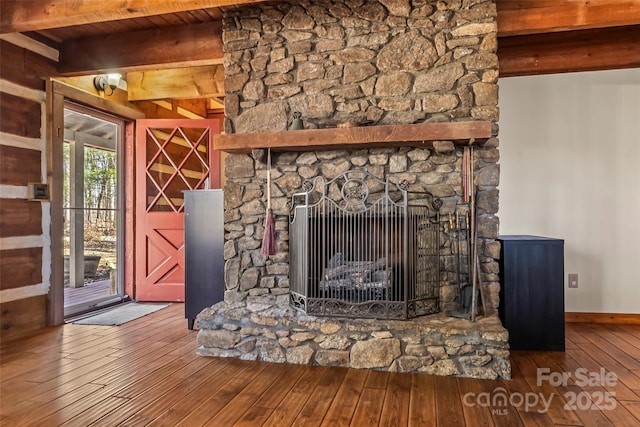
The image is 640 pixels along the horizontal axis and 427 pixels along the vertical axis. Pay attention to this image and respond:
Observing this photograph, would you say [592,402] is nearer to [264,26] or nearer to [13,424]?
[13,424]

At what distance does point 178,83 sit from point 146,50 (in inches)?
31.7

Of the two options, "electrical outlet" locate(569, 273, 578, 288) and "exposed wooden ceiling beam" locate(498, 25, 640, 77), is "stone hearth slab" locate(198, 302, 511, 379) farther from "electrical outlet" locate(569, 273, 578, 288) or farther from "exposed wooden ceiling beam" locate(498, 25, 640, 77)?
"exposed wooden ceiling beam" locate(498, 25, 640, 77)

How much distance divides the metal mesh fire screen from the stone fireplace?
79 millimetres

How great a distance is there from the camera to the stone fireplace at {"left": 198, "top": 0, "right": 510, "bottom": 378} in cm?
271

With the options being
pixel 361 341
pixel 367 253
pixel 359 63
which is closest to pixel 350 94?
pixel 359 63

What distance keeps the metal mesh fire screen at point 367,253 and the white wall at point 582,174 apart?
1600 mm

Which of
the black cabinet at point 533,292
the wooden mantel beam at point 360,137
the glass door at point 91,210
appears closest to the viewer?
the wooden mantel beam at point 360,137

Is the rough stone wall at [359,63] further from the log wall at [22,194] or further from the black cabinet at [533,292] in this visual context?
the log wall at [22,194]

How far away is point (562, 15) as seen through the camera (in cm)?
293

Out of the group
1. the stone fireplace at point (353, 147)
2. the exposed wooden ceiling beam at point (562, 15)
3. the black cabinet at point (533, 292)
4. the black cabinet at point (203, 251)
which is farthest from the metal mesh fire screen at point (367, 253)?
the exposed wooden ceiling beam at point (562, 15)

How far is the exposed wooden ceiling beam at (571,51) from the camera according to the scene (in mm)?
3559

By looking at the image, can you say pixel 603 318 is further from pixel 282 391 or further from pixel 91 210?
pixel 91 210

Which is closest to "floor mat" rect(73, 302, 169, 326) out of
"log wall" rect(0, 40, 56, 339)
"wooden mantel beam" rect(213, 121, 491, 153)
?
"log wall" rect(0, 40, 56, 339)

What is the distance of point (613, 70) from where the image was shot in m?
3.83
